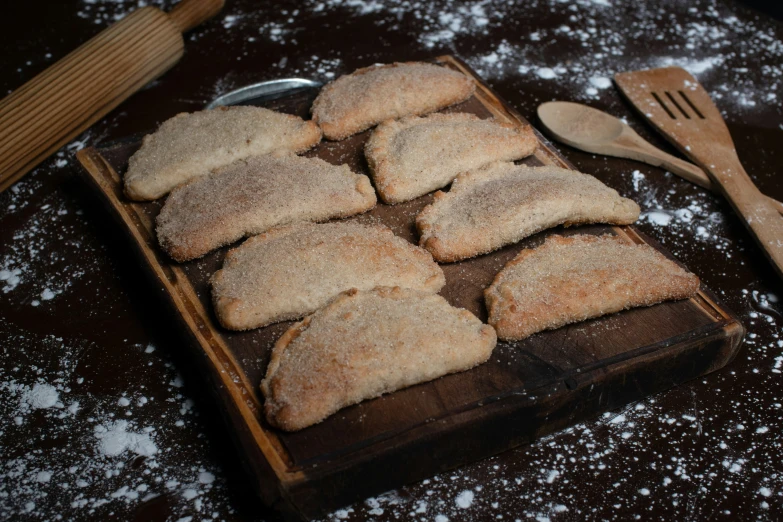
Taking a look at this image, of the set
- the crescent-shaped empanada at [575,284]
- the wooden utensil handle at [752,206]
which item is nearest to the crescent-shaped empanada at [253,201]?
the crescent-shaped empanada at [575,284]

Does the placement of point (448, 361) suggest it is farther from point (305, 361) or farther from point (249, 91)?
point (249, 91)

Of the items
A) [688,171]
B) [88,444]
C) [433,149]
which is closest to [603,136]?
[688,171]

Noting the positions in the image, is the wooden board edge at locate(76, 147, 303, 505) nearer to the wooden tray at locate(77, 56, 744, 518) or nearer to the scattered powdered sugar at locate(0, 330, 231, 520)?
the wooden tray at locate(77, 56, 744, 518)

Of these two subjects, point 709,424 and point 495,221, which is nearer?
point 709,424

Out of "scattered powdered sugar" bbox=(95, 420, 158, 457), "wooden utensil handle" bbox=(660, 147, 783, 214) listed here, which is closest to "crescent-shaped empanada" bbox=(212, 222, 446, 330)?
"scattered powdered sugar" bbox=(95, 420, 158, 457)

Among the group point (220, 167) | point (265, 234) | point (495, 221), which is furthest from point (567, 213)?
point (220, 167)

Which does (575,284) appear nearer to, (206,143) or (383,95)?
(383,95)

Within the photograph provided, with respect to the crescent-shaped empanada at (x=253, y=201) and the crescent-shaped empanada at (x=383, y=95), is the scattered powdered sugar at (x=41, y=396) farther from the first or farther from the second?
the crescent-shaped empanada at (x=383, y=95)
